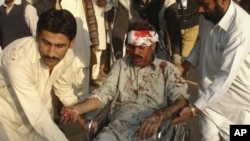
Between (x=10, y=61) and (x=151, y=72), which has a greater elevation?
(x=10, y=61)

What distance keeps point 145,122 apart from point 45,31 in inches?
34.5

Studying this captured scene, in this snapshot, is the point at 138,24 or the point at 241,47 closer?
the point at 241,47

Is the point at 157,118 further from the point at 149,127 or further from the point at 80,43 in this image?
the point at 80,43

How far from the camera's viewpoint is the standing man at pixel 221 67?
3582mm

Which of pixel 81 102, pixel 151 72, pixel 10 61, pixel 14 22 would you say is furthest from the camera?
pixel 14 22

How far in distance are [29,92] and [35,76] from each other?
0.64ft

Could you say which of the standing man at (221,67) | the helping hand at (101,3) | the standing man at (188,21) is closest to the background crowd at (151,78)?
the standing man at (221,67)

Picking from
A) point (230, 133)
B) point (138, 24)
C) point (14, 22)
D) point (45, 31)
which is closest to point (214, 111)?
point (230, 133)

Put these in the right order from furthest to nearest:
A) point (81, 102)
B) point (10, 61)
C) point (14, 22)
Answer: point (14, 22)
point (81, 102)
point (10, 61)

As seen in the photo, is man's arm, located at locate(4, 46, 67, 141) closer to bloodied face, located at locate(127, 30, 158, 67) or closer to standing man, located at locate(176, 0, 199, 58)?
bloodied face, located at locate(127, 30, 158, 67)

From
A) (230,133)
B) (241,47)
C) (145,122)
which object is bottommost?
(230,133)

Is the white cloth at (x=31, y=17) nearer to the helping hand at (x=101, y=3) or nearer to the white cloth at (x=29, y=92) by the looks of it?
the helping hand at (x=101, y=3)

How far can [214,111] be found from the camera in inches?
158

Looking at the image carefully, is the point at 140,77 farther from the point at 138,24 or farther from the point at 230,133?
the point at 230,133
